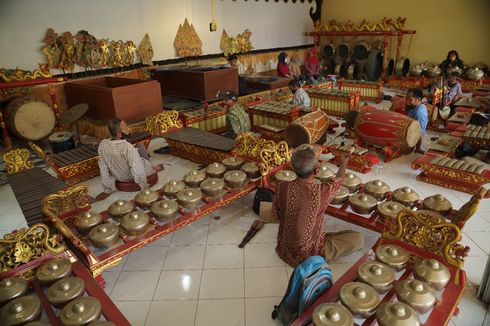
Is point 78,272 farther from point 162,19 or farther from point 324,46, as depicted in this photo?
point 324,46

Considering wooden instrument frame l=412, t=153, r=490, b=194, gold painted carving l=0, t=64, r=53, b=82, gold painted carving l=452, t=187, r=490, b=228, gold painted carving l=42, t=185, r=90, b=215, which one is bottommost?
wooden instrument frame l=412, t=153, r=490, b=194

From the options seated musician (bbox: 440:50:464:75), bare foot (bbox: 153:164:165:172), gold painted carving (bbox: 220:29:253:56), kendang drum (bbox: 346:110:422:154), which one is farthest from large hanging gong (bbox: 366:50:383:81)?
bare foot (bbox: 153:164:165:172)

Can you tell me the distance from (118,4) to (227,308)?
24.8ft

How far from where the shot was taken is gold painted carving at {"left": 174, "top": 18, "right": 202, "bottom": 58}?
904 cm

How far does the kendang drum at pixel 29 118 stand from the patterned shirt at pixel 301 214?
5.18 meters

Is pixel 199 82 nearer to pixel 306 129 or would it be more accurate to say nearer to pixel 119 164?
pixel 306 129

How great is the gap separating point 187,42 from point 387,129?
624 centimetres

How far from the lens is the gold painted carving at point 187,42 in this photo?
9039 mm

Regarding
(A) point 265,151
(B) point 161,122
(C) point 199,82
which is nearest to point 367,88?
(C) point 199,82

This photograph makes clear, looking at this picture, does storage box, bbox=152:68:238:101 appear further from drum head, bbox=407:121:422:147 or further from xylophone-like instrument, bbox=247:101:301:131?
drum head, bbox=407:121:422:147

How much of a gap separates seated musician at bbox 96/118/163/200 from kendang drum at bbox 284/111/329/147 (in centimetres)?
216

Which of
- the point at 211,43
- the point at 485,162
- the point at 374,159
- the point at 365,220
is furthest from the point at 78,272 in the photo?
the point at 211,43

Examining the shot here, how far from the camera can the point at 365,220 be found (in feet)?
9.75

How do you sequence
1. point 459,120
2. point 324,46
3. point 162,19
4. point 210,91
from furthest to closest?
point 324,46 → point 162,19 → point 210,91 → point 459,120
